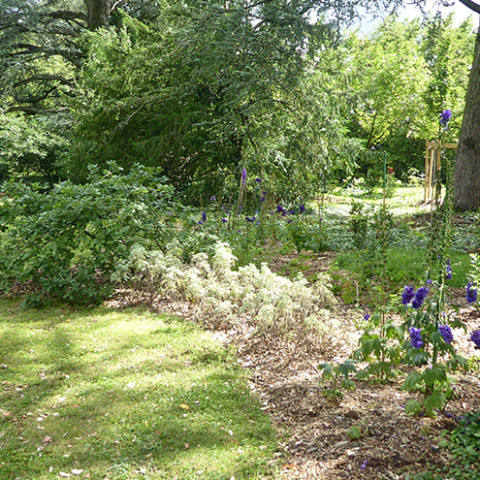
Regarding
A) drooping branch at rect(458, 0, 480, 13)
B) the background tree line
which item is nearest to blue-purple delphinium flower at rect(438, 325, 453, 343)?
the background tree line

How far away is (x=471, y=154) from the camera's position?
862 cm

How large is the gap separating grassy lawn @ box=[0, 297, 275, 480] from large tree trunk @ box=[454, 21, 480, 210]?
21.3ft

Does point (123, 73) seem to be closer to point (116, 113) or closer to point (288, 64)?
point (116, 113)

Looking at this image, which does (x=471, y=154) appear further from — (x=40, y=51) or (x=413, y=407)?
(x=40, y=51)

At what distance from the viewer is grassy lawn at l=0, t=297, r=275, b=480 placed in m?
2.53

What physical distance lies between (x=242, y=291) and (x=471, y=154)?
20.7ft

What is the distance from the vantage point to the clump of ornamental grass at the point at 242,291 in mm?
3793

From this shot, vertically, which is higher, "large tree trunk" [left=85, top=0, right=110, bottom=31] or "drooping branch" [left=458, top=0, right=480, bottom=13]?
"large tree trunk" [left=85, top=0, right=110, bottom=31]

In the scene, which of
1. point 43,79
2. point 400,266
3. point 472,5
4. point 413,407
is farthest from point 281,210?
point 43,79

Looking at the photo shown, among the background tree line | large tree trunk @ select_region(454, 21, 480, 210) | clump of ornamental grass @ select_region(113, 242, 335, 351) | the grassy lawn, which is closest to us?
the grassy lawn

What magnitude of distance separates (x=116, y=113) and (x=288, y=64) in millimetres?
4207

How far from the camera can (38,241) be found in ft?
16.7

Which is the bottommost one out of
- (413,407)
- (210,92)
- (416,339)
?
(413,407)

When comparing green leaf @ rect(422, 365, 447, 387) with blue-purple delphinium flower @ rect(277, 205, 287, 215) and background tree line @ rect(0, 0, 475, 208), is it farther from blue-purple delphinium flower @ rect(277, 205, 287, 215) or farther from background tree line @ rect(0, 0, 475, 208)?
background tree line @ rect(0, 0, 475, 208)
